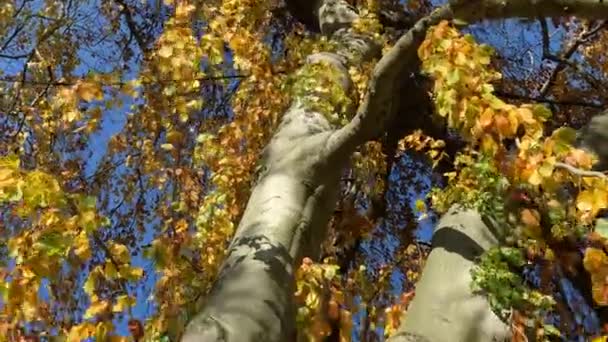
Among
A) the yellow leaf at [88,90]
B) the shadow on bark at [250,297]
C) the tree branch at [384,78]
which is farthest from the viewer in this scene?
the yellow leaf at [88,90]

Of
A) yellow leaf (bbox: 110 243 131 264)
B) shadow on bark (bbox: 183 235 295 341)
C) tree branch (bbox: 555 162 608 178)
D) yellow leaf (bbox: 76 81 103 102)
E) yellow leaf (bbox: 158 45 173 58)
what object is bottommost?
shadow on bark (bbox: 183 235 295 341)

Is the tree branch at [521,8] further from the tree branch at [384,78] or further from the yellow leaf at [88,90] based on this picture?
the yellow leaf at [88,90]

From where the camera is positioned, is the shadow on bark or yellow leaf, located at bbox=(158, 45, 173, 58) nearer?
the shadow on bark

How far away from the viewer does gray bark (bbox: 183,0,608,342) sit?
2324 mm

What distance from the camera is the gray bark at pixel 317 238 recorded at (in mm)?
2324

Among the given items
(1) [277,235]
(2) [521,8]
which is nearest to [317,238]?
(1) [277,235]

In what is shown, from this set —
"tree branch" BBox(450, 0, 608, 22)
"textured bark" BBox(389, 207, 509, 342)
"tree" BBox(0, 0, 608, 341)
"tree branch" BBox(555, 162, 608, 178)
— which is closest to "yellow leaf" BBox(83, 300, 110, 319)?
"tree" BBox(0, 0, 608, 341)

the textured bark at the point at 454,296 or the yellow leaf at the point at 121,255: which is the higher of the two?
the yellow leaf at the point at 121,255

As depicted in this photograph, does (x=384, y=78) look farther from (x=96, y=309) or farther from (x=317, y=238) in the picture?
(x=96, y=309)

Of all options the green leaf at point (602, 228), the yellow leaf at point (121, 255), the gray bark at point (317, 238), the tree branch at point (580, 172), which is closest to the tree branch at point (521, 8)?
the gray bark at point (317, 238)

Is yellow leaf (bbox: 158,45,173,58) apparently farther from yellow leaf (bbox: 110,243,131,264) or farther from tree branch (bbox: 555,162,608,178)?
tree branch (bbox: 555,162,608,178)

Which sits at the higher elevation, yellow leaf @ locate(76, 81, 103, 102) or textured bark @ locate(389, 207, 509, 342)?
yellow leaf @ locate(76, 81, 103, 102)

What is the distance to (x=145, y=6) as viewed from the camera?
7969mm

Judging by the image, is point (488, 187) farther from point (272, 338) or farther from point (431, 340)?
point (272, 338)
